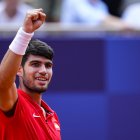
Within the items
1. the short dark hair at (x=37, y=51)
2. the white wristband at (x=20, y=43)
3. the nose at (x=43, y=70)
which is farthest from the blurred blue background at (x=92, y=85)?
the white wristband at (x=20, y=43)

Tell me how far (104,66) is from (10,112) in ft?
11.5

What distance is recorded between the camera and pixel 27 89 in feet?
15.3

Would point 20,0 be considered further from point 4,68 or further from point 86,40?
point 4,68

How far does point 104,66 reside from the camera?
763 cm

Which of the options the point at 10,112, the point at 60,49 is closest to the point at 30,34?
the point at 10,112

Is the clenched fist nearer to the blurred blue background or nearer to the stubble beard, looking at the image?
the stubble beard

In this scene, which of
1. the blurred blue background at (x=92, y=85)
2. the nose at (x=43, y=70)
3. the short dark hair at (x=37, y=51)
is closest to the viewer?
the nose at (x=43, y=70)

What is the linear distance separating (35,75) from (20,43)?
608mm

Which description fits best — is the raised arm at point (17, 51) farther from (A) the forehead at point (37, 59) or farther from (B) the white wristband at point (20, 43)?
(A) the forehead at point (37, 59)

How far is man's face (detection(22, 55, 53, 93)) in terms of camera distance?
461 centimetres

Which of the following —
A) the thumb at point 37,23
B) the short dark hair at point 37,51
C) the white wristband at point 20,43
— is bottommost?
the short dark hair at point 37,51

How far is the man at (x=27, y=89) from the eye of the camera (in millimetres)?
3967

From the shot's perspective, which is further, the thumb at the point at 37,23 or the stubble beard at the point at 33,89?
the stubble beard at the point at 33,89

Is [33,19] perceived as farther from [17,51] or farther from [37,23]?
[17,51]
